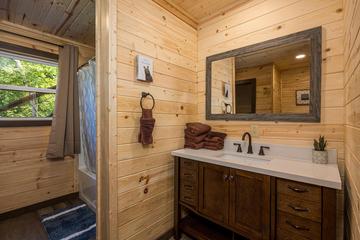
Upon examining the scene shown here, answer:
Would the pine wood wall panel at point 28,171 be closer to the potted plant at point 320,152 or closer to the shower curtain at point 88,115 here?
the shower curtain at point 88,115

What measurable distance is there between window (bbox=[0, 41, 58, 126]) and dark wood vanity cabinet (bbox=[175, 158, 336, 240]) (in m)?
2.20

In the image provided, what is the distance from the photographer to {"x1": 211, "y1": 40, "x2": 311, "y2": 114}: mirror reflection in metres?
1.43

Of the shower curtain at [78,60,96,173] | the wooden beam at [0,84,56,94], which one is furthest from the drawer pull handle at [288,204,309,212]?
the wooden beam at [0,84,56,94]

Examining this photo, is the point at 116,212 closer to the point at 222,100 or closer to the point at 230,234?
the point at 230,234

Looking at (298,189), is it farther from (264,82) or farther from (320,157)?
(264,82)

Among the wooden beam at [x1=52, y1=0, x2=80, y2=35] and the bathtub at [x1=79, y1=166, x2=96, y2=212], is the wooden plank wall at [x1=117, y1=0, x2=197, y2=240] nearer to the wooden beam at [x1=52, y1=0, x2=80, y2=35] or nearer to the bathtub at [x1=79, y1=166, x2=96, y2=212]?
the wooden beam at [x1=52, y1=0, x2=80, y2=35]

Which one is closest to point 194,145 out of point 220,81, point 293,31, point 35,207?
point 220,81

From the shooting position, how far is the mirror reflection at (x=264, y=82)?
143 centimetres

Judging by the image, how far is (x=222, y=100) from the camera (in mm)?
1933

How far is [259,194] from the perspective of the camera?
3.92 feet

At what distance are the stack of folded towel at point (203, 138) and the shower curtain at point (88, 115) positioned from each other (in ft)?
4.19

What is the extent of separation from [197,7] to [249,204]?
1.94 m

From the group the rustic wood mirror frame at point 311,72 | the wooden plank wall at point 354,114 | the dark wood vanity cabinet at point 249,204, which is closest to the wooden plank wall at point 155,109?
the dark wood vanity cabinet at point 249,204

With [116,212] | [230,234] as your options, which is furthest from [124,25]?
[230,234]
